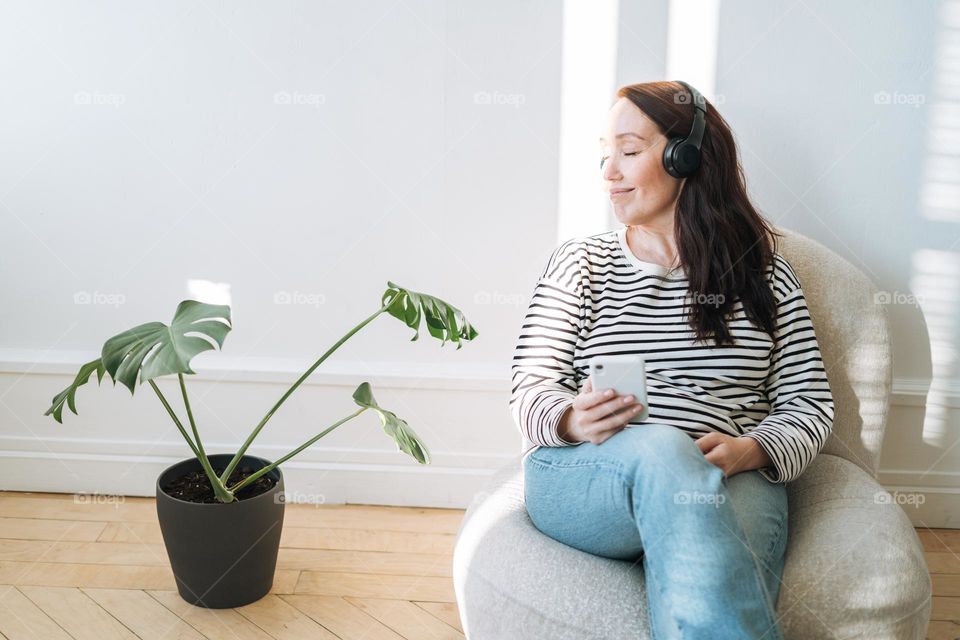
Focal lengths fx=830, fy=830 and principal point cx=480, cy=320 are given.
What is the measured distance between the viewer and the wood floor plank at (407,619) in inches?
65.7

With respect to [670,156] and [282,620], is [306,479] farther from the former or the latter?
[670,156]

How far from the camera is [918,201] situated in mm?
2002

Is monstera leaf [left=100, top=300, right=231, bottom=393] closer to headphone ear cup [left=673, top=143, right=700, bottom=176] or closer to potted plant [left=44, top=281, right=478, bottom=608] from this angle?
potted plant [left=44, top=281, right=478, bottom=608]

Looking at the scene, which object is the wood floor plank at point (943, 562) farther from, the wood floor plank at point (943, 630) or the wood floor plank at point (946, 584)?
the wood floor plank at point (943, 630)

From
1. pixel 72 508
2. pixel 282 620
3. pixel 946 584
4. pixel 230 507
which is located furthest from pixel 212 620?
pixel 946 584

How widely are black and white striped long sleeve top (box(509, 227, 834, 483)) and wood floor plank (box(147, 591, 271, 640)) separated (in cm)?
70

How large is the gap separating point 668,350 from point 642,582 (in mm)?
424

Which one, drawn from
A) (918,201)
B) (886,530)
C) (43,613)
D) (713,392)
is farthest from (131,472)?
(918,201)

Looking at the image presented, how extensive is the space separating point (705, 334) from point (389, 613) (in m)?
0.88

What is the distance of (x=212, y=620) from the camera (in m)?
1.70

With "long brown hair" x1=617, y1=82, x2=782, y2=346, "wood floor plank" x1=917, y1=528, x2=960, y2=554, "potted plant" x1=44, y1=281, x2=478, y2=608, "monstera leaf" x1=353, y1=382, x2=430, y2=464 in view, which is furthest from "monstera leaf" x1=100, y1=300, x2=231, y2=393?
"wood floor plank" x1=917, y1=528, x2=960, y2=554

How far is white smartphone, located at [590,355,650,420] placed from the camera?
1300mm

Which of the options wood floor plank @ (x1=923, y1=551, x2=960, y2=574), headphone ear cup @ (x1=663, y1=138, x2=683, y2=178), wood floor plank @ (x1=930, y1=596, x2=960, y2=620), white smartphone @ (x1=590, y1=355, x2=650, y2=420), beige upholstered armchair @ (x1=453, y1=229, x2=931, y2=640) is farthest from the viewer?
wood floor plank @ (x1=923, y1=551, x2=960, y2=574)

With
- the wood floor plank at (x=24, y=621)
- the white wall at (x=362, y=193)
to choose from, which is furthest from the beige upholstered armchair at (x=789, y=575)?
the wood floor plank at (x=24, y=621)
